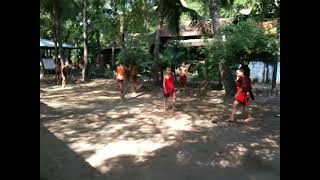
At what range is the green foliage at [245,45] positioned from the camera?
15.2 metres

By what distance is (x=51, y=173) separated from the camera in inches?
309

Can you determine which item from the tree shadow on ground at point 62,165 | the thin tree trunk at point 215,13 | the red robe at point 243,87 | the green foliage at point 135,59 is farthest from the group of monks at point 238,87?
the tree shadow on ground at point 62,165

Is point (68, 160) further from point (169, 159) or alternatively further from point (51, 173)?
point (169, 159)

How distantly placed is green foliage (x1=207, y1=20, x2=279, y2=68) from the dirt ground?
67.2 inches

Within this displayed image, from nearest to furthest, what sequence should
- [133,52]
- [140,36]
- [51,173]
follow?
[51,173] → [133,52] → [140,36]

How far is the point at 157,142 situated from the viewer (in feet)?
33.5

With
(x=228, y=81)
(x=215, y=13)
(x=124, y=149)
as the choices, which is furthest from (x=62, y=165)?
(x=215, y=13)

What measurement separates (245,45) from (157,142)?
6402 mm

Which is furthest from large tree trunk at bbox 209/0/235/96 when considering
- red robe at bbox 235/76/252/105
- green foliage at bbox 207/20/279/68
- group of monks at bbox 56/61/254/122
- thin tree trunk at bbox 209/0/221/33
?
red robe at bbox 235/76/252/105

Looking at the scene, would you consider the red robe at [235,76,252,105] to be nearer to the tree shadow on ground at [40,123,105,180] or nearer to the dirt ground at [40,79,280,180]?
the dirt ground at [40,79,280,180]

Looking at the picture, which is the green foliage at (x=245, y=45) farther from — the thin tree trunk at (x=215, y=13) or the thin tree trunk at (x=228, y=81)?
the thin tree trunk at (x=228, y=81)
